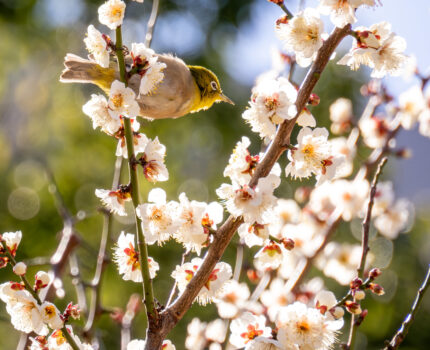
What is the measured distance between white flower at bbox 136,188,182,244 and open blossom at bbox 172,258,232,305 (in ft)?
0.33

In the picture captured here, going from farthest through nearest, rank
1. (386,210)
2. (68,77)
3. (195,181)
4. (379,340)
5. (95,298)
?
(195,181) → (379,340) → (386,210) → (68,77) → (95,298)

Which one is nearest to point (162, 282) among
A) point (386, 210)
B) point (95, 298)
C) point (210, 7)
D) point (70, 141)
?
point (70, 141)

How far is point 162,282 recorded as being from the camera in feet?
17.5

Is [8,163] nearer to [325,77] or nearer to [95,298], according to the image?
[325,77]

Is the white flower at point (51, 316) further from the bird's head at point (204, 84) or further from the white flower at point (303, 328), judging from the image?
the bird's head at point (204, 84)

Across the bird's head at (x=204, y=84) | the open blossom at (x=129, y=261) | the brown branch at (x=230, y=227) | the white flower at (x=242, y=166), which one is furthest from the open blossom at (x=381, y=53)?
the bird's head at (x=204, y=84)

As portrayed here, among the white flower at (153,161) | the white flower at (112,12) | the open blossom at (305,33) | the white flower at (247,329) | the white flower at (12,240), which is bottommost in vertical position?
the white flower at (12,240)

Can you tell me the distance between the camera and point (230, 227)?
1.21m

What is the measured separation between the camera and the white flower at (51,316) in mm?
1143

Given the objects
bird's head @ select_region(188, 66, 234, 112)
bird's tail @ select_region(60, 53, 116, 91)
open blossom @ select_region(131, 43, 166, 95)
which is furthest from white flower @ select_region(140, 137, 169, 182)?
bird's head @ select_region(188, 66, 234, 112)

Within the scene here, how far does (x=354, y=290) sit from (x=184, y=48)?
21.0ft

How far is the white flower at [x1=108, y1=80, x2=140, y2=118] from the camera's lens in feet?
3.72

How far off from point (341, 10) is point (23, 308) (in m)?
0.97

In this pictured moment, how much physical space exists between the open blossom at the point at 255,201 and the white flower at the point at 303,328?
224 millimetres
